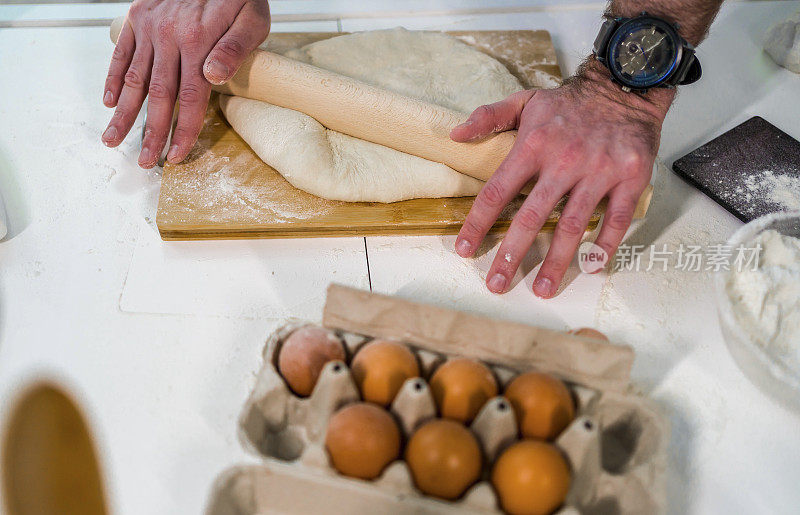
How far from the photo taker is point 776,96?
1.79m

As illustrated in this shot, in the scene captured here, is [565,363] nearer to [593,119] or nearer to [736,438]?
[736,438]

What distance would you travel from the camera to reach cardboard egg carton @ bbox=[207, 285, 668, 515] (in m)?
0.83

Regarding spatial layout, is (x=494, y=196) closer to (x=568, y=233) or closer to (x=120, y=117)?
(x=568, y=233)

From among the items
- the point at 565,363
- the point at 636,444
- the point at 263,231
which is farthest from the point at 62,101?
the point at 636,444

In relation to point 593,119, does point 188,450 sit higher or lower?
lower

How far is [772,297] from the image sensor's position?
1206 millimetres

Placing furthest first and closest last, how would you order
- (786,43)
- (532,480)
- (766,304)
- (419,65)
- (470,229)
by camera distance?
(786,43), (419,65), (470,229), (766,304), (532,480)

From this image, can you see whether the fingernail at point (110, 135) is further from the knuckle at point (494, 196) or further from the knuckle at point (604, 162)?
the knuckle at point (604, 162)

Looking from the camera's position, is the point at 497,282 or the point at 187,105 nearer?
the point at 497,282

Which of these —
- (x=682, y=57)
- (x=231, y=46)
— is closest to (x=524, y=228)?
(x=682, y=57)

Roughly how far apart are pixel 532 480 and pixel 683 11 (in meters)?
1.15

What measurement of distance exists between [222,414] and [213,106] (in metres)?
0.84

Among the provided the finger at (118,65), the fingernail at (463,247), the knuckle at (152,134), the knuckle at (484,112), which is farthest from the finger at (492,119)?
the finger at (118,65)

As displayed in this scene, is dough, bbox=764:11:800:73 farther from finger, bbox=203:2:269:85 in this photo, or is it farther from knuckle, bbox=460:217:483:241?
finger, bbox=203:2:269:85
